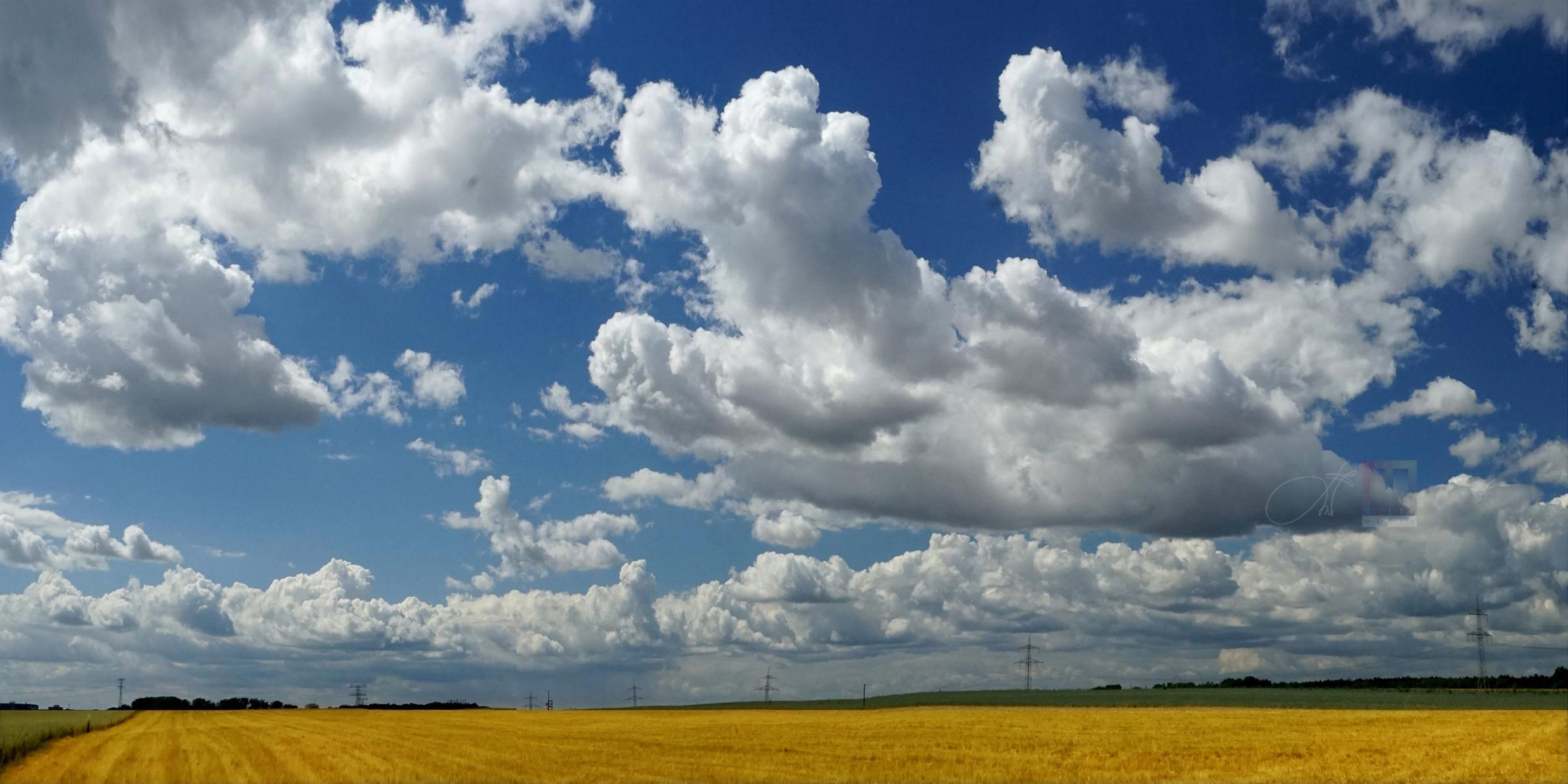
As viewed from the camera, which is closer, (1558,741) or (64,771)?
(64,771)

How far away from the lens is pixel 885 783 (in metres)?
47.2

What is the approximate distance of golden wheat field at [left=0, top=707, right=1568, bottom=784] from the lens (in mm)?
51406

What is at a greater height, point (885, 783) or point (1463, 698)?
point (885, 783)

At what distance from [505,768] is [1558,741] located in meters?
66.3

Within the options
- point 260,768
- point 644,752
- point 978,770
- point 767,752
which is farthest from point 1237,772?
point 260,768

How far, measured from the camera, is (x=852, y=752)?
6406 centimetres

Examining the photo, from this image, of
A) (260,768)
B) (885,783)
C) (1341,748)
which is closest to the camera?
(885,783)

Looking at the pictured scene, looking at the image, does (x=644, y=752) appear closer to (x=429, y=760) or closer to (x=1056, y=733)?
(x=429, y=760)

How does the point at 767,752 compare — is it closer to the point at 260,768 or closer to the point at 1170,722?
the point at 260,768

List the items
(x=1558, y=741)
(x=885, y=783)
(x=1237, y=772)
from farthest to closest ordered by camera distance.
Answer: (x=1558, y=741) → (x=1237, y=772) → (x=885, y=783)

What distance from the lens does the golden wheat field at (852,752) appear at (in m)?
51.4

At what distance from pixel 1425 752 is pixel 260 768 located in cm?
6305

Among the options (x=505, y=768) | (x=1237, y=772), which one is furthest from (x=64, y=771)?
(x=1237, y=772)

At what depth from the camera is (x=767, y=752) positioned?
214 feet
